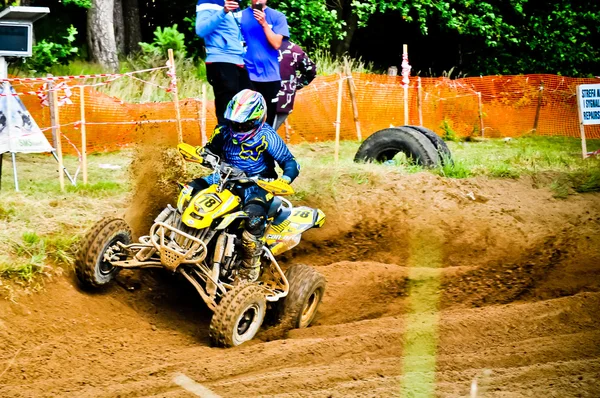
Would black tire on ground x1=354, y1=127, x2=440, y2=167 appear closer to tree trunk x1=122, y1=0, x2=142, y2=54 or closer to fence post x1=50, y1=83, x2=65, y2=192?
fence post x1=50, y1=83, x2=65, y2=192

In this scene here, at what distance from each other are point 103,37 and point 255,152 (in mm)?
11743

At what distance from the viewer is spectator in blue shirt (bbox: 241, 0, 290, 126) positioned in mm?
9695

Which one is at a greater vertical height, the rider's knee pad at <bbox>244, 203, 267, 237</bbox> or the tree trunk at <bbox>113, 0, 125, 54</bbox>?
the tree trunk at <bbox>113, 0, 125, 54</bbox>

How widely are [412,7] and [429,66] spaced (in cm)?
477

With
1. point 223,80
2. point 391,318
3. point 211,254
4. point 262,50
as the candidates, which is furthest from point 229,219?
point 262,50

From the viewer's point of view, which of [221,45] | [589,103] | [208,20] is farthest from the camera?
[589,103]

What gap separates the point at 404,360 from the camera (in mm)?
6164

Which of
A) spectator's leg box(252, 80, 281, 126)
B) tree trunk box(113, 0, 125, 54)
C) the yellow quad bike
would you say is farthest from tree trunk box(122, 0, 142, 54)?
the yellow quad bike

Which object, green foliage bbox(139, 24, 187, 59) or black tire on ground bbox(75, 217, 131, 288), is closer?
black tire on ground bbox(75, 217, 131, 288)

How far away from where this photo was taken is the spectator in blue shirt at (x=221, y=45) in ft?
29.8

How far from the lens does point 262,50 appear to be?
973 centimetres

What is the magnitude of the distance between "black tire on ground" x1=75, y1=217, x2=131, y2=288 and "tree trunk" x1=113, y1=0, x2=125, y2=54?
1363 centimetres

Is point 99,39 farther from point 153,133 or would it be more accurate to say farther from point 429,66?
point 429,66

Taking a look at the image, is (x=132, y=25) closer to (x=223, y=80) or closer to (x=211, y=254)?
(x=223, y=80)
